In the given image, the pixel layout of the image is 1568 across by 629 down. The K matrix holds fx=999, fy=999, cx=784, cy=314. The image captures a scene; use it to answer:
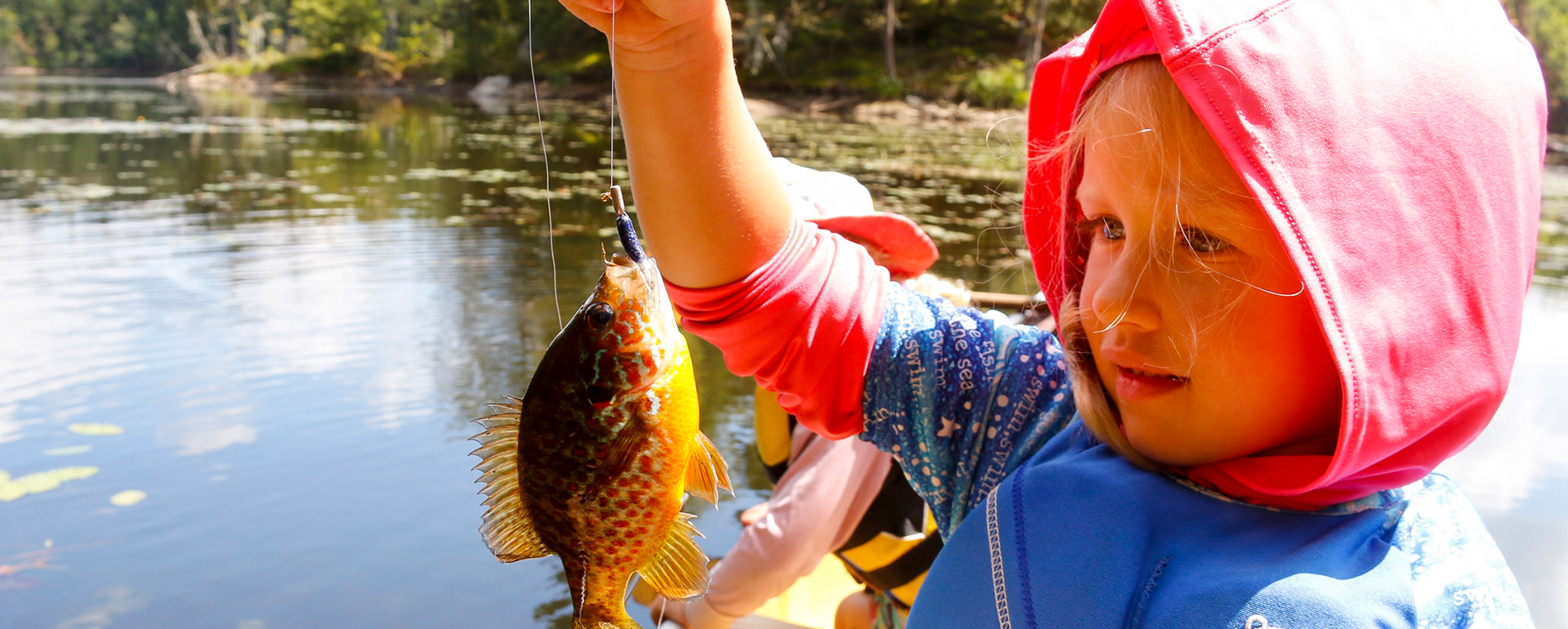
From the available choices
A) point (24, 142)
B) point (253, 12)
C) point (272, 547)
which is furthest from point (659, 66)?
point (253, 12)

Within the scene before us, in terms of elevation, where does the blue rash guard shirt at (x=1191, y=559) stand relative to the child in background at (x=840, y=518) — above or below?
above

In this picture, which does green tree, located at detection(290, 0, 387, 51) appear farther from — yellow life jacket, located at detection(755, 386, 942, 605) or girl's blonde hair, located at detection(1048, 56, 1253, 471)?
girl's blonde hair, located at detection(1048, 56, 1253, 471)

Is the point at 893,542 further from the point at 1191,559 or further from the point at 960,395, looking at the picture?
the point at 1191,559

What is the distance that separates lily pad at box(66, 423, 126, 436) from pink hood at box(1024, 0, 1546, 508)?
4.95m

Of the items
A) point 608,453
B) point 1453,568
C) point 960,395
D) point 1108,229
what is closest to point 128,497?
point 608,453

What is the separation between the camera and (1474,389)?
0.87 m

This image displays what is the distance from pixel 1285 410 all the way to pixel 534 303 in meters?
6.21

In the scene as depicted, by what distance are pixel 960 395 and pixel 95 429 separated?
4.66 metres

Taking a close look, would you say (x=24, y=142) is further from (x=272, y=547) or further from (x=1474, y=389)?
(x=1474, y=389)

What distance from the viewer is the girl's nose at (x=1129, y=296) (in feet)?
3.05

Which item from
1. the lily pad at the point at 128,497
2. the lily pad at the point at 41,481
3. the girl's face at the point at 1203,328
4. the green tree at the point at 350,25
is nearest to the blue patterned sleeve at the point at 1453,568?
the girl's face at the point at 1203,328

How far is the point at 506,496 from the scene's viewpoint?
1.01 meters

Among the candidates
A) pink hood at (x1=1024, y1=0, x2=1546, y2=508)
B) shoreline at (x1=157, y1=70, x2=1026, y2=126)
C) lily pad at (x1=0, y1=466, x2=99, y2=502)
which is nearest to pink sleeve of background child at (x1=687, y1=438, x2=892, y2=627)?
pink hood at (x1=1024, y1=0, x2=1546, y2=508)

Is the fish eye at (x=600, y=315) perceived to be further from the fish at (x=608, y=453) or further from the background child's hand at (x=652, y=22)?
the background child's hand at (x=652, y=22)
